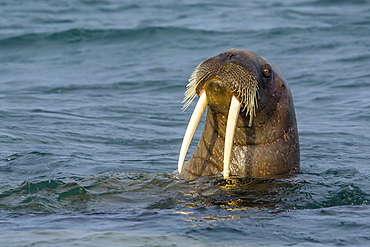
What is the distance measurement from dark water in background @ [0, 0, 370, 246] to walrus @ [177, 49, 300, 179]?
0.23 m

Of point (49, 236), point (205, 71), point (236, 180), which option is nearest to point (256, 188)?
point (236, 180)

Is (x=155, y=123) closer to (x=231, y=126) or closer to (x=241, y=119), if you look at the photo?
(x=241, y=119)

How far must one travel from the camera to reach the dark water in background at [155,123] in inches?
218

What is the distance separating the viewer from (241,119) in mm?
6605

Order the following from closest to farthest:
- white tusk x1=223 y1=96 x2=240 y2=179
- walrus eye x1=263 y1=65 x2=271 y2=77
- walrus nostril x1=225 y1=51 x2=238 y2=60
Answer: white tusk x1=223 y1=96 x2=240 y2=179 < walrus nostril x1=225 y1=51 x2=238 y2=60 < walrus eye x1=263 y1=65 x2=271 y2=77

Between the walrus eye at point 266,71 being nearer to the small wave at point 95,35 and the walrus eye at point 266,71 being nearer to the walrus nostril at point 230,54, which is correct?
the walrus nostril at point 230,54

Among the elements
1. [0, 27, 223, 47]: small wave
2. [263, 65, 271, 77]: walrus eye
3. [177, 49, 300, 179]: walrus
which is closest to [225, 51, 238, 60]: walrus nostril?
[177, 49, 300, 179]: walrus

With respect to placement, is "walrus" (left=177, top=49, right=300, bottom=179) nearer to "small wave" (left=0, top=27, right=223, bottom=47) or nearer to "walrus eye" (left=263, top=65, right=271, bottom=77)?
"walrus eye" (left=263, top=65, right=271, bottom=77)

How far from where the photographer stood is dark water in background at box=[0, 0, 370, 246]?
5.55 meters

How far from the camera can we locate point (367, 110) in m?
12.4

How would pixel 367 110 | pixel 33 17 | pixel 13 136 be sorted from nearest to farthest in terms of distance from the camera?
pixel 13 136
pixel 367 110
pixel 33 17

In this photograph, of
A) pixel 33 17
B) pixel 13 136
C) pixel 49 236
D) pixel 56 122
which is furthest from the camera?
pixel 33 17

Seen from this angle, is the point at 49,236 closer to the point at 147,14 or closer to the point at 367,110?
the point at 367,110

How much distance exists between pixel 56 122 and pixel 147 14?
40.4 ft
